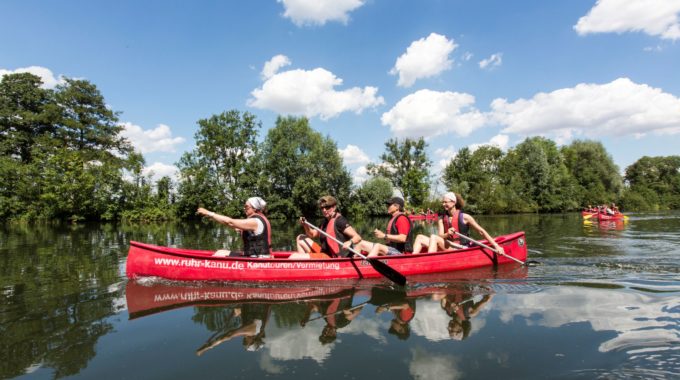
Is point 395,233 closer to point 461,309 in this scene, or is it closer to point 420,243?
point 420,243

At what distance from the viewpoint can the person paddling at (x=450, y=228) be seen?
8.30 meters

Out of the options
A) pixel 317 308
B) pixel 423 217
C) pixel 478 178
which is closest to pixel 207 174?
pixel 423 217

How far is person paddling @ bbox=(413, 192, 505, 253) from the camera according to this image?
8.30 metres

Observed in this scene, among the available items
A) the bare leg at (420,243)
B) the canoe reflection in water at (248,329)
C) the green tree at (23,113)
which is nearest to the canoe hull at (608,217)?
the bare leg at (420,243)

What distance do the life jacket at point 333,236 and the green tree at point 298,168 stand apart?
1238 inches

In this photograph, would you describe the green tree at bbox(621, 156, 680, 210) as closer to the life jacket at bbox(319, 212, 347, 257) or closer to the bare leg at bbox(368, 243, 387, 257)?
the bare leg at bbox(368, 243, 387, 257)

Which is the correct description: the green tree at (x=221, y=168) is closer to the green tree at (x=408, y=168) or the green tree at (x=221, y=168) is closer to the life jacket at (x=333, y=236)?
the green tree at (x=408, y=168)

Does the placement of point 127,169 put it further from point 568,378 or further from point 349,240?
point 568,378

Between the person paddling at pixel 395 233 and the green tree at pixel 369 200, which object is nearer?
the person paddling at pixel 395 233

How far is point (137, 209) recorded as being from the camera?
3650 centimetres

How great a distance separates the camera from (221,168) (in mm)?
40562

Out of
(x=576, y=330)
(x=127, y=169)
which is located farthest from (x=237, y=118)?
(x=576, y=330)

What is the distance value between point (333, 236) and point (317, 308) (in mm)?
2310

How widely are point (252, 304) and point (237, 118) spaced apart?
37904mm
